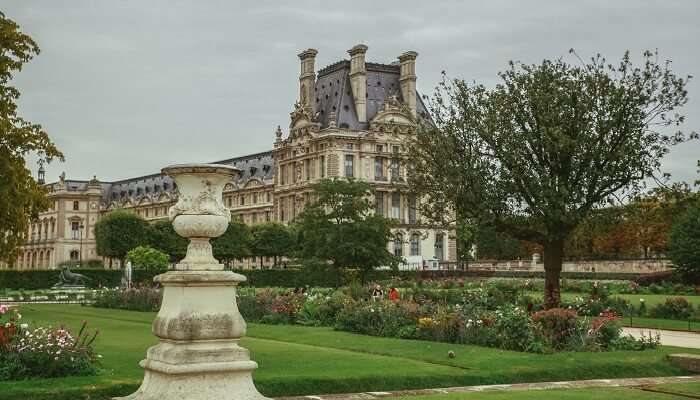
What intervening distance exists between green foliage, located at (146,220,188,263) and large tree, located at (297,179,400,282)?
107 ft

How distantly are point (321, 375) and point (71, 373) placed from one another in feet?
11.5

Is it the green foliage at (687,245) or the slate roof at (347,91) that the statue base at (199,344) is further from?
the slate roof at (347,91)

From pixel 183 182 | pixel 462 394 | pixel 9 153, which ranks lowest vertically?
pixel 462 394

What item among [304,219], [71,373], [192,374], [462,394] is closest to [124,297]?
[304,219]

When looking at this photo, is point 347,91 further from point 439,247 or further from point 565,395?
point 565,395

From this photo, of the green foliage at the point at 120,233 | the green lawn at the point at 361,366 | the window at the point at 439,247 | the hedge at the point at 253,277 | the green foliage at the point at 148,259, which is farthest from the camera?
the window at the point at 439,247

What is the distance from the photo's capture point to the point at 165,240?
7644cm

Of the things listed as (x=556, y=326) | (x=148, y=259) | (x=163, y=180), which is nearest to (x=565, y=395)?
(x=556, y=326)

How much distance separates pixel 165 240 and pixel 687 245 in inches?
1864

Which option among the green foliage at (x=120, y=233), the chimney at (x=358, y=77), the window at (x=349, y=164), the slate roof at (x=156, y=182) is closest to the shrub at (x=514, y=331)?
the window at (x=349, y=164)

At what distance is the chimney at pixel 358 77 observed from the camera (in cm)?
7625

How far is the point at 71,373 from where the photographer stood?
468 inches

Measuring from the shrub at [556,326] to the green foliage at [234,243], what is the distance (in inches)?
2255

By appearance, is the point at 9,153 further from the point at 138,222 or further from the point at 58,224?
the point at 58,224
